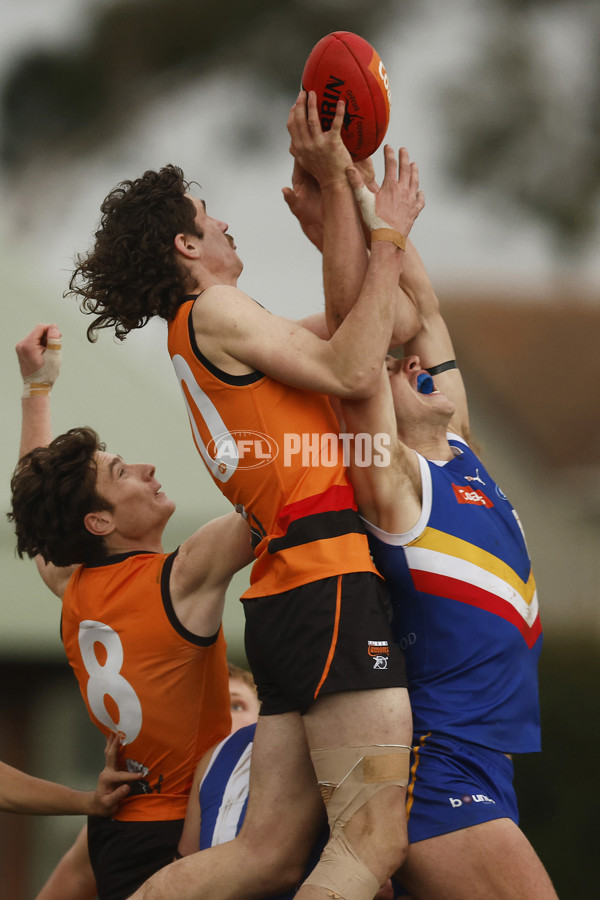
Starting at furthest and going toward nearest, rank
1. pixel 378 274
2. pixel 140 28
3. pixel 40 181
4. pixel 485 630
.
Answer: pixel 140 28
pixel 40 181
pixel 485 630
pixel 378 274

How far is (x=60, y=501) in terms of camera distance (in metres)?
3.88

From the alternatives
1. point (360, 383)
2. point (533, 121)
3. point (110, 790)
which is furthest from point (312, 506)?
point (533, 121)

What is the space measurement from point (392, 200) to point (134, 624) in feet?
6.01

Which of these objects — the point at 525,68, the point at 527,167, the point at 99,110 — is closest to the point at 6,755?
the point at 99,110

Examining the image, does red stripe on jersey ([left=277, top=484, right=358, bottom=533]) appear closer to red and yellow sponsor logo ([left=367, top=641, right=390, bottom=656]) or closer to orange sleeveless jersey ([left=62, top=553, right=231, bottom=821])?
red and yellow sponsor logo ([left=367, top=641, right=390, bottom=656])

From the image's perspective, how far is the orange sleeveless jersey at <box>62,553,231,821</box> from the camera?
3.73 metres

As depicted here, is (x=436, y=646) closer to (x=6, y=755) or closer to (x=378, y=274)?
(x=378, y=274)

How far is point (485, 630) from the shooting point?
3119 millimetres

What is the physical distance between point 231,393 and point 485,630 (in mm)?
1093

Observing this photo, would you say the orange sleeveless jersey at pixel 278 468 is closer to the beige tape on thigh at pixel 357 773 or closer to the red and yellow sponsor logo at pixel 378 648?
the red and yellow sponsor logo at pixel 378 648

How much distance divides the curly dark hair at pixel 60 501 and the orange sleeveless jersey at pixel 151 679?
0.18 m

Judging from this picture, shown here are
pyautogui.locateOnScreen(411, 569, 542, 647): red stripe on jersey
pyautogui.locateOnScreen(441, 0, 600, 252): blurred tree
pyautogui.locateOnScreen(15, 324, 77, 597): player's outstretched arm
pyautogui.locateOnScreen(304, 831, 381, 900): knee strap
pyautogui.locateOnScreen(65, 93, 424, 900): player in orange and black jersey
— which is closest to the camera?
pyautogui.locateOnScreen(304, 831, 381, 900): knee strap

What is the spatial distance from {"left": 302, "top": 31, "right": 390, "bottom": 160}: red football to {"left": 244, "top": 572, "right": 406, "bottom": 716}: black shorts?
1.39 m

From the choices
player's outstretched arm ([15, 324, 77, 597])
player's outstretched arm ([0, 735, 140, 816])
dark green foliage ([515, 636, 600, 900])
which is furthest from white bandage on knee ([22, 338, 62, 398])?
dark green foliage ([515, 636, 600, 900])
